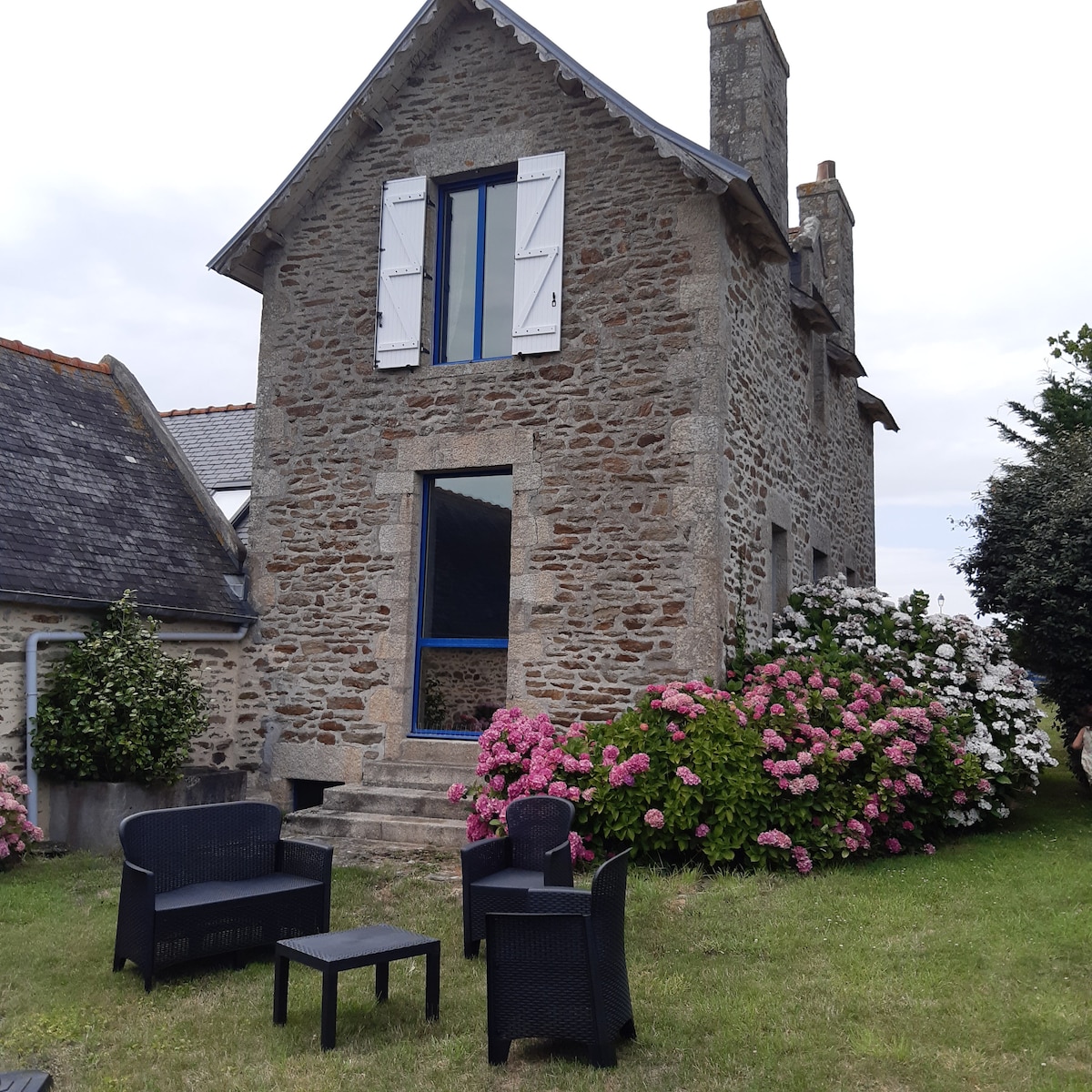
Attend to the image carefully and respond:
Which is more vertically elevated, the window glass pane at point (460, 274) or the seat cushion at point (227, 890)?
the window glass pane at point (460, 274)

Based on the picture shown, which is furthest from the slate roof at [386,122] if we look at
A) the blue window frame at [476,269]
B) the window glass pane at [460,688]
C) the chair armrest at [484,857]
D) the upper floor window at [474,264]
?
the chair armrest at [484,857]

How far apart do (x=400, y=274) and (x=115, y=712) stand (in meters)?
4.38

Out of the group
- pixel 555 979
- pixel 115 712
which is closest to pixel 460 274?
pixel 115 712

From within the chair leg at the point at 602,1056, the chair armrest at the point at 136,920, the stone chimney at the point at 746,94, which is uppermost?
the stone chimney at the point at 746,94

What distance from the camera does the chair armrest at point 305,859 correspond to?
5.25 m

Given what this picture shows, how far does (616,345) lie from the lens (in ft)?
27.5

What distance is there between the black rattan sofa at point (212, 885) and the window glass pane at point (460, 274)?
4.97 m

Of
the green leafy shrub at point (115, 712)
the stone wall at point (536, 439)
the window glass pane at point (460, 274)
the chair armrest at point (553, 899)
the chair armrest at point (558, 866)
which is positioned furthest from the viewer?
the window glass pane at point (460, 274)

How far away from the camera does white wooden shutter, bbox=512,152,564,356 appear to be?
28.3 feet

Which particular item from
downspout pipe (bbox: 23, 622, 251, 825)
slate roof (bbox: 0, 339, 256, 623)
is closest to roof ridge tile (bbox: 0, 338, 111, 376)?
slate roof (bbox: 0, 339, 256, 623)

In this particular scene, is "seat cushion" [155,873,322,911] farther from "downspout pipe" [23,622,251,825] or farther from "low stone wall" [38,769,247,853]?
"downspout pipe" [23,622,251,825]

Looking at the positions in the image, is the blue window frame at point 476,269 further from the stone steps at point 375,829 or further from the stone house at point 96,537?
the stone steps at point 375,829

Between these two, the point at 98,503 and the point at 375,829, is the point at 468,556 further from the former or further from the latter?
the point at 98,503

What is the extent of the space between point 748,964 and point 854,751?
2.56 metres
